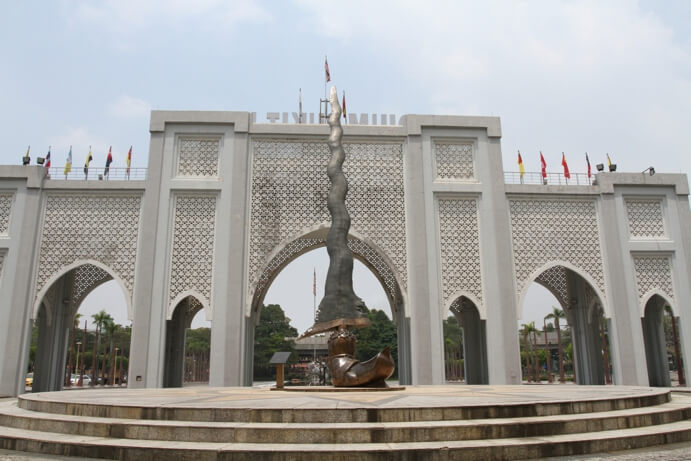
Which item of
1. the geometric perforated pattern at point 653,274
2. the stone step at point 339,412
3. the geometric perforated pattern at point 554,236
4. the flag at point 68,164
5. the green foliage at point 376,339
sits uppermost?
the flag at point 68,164

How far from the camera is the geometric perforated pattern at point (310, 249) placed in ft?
48.5

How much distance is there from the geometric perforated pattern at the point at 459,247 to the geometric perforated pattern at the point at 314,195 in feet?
3.57

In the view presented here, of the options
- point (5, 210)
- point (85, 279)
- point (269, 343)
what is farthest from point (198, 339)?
point (5, 210)

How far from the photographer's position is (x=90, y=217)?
14.1m

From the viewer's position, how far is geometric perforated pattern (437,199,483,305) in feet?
46.3

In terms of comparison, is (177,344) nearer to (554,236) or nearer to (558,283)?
(554,236)

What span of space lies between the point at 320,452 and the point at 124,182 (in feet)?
39.8

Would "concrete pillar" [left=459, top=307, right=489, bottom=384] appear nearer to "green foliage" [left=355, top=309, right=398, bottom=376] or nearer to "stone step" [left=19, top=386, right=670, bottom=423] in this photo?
"stone step" [left=19, top=386, right=670, bottom=423]

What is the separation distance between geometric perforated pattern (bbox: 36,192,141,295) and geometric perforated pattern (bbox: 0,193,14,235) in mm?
952

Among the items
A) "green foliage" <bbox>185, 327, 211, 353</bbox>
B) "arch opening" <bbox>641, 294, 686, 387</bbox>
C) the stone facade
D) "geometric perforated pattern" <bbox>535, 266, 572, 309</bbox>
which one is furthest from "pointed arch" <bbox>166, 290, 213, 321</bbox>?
"green foliage" <bbox>185, 327, 211, 353</bbox>

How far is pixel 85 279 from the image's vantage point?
16391mm

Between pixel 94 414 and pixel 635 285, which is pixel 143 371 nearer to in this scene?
pixel 94 414

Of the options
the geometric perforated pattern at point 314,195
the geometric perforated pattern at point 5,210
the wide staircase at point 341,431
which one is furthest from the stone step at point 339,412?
the geometric perforated pattern at point 5,210

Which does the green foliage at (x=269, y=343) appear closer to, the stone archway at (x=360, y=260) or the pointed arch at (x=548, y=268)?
the stone archway at (x=360, y=260)
